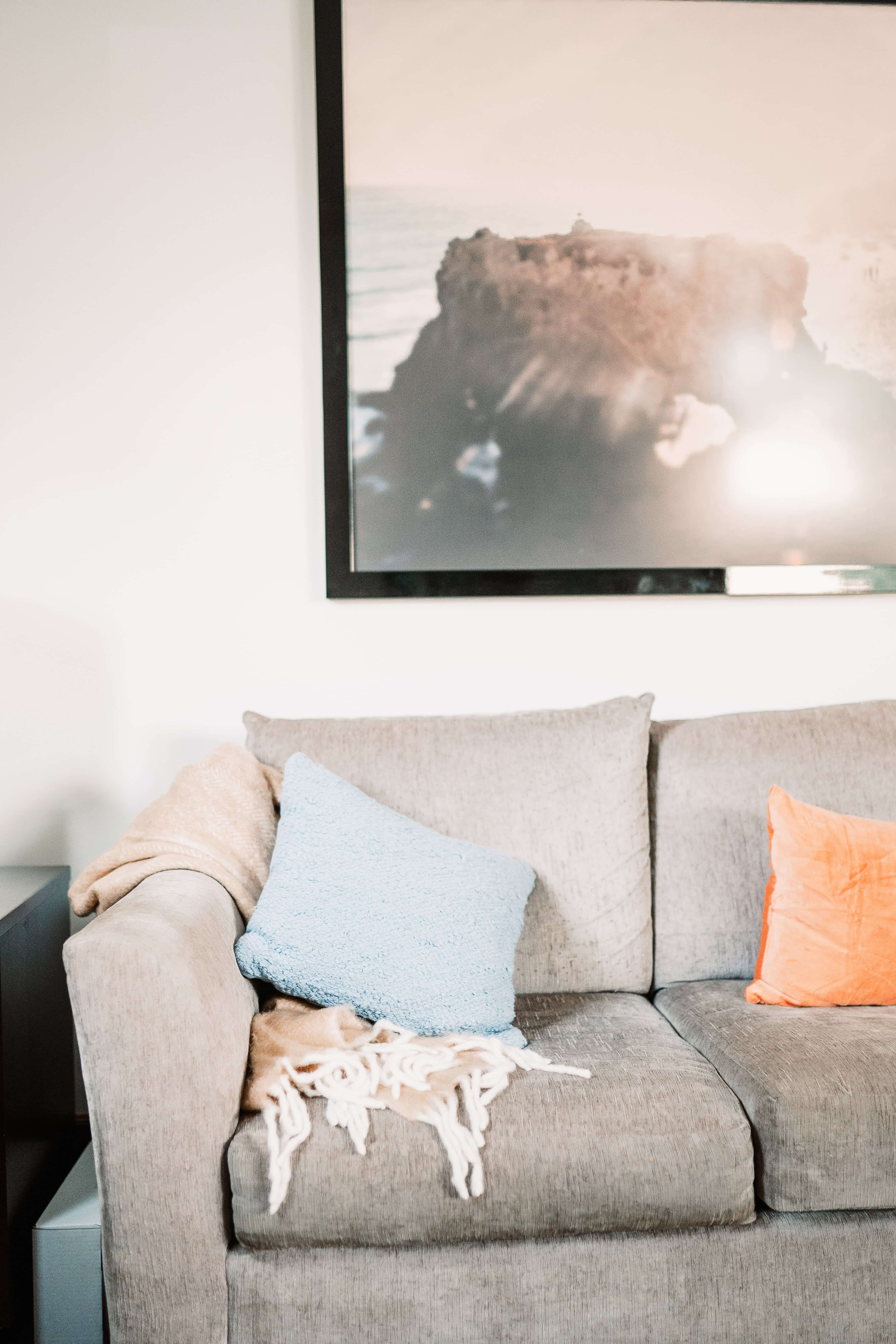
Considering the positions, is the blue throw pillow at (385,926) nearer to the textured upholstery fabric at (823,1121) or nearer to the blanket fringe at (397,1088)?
the blanket fringe at (397,1088)

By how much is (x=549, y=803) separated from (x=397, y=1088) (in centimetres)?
62

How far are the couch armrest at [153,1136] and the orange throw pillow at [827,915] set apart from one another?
2.93ft

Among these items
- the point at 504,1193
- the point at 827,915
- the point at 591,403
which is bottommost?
the point at 504,1193

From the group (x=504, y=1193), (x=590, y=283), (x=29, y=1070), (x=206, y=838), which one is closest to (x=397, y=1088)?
(x=504, y=1193)

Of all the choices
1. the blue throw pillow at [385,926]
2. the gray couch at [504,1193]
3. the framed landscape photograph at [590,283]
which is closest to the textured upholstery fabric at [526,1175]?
the gray couch at [504,1193]

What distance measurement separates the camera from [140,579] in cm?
196

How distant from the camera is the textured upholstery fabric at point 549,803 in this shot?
64.2 inches

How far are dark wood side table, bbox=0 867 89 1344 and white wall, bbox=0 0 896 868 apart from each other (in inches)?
11.6

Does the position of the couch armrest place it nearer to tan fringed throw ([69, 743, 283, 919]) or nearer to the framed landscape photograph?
tan fringed throw ([69, 743, 283, 919])

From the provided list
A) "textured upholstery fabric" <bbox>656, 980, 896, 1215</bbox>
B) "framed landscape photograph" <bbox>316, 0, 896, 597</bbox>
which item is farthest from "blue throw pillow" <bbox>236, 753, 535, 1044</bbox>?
"framed landscape photograph" <bbox>316, 0, 896, 597</bbox>

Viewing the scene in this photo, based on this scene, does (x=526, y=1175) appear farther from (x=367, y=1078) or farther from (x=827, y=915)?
(x=827, y=915)

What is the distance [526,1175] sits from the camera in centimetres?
A: 112

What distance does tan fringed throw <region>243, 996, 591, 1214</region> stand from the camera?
1115 millimetres

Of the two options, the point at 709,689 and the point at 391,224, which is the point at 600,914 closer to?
the point at 709,689
